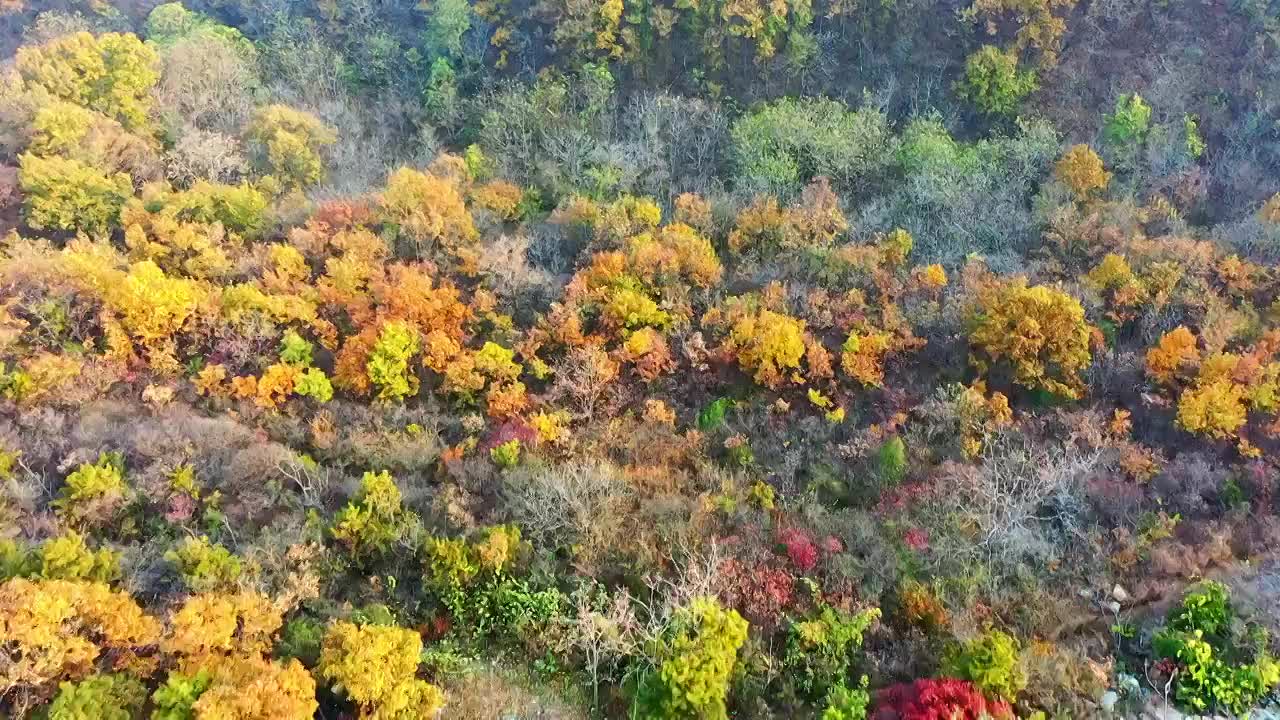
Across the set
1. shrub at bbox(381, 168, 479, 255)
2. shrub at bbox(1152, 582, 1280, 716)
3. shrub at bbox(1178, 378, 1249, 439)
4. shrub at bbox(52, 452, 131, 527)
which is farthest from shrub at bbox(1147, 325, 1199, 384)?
shrub at bbox(52, 452, 131, 527)

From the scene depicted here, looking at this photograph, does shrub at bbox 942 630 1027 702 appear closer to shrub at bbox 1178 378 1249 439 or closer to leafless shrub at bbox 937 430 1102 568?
leafless shrub at bbox 937 430 1102 568

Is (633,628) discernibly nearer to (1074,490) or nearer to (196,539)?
(196,539)

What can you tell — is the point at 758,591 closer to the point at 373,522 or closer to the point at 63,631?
the point at 373,522

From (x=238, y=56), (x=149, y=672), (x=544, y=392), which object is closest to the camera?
(x=149, y=672)

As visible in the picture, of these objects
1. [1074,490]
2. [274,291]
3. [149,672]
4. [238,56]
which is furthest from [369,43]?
[1074,490]

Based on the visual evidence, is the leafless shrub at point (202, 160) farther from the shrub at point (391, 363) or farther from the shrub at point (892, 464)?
the shrub at point (892, 464)

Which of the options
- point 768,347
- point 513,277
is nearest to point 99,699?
point 513,277

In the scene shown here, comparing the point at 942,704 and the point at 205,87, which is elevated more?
the point at 205,87
